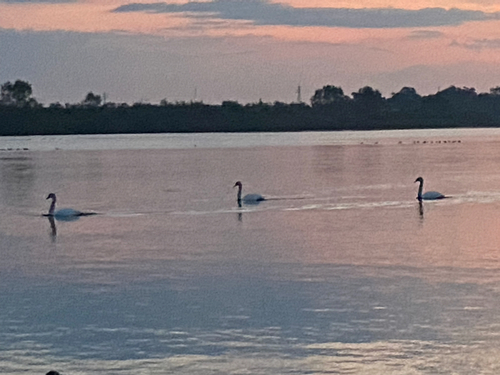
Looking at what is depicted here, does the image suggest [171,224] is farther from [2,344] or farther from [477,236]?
[2,344]

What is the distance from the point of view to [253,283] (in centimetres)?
1465

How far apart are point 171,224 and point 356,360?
40.2ft

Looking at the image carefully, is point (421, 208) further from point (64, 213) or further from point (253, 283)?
point (253, 283)

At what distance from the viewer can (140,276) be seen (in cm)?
1548

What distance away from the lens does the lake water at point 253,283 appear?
1061 cm

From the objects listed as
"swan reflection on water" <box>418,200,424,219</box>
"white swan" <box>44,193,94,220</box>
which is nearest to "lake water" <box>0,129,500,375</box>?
"swan reflection on water" <box>418,200,424,219</box>

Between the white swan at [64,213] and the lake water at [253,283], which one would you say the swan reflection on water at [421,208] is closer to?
the lake water at [253,283]

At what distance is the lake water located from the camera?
1061 cm

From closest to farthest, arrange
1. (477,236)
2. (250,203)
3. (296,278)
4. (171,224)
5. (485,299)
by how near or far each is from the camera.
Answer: (485,299), (296,278), (477,236), (171,224), (250,203)

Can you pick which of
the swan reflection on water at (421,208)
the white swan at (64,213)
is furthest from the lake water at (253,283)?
the white swan at (64,213)

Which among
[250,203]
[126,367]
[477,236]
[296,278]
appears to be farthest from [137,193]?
[126,367]

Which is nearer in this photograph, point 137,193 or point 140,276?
point 140,276

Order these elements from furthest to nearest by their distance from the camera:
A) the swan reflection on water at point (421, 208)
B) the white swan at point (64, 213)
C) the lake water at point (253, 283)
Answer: the white swan at point (64, 213)
the swan reflection on water at point (421, 208)
the lake water at point (253, 283)

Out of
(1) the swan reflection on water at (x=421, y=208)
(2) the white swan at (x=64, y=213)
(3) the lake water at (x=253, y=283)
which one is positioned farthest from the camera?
(2) the white swan at (x=64, y=213)
